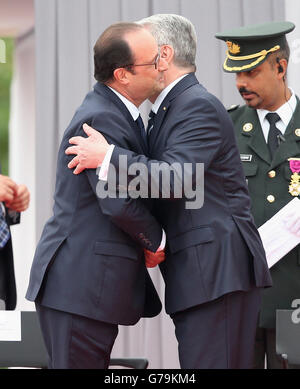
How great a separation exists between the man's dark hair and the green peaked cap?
1.85ft

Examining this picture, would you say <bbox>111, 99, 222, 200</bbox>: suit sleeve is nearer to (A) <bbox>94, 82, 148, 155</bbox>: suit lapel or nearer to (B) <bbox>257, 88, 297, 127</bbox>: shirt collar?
(A) <bbox>94, 82, 148, 155</bbox>: suit lapel

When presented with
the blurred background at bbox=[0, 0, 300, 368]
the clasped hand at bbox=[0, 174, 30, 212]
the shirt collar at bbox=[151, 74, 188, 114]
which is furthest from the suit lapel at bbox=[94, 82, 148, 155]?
the blurred background at bbox=[0, 0, 300, 368]

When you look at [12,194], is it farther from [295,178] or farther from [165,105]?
[295,178]

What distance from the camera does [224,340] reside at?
79.2 inches

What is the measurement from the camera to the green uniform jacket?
2.48 m

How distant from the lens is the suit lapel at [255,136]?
2.53m

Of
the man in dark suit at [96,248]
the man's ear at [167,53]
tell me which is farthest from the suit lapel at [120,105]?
the man's ear at [167,53]

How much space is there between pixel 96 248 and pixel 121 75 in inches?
18.3

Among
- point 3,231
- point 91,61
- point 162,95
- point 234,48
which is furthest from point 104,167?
point 91,61
